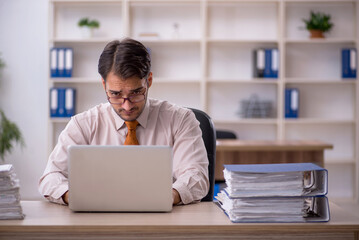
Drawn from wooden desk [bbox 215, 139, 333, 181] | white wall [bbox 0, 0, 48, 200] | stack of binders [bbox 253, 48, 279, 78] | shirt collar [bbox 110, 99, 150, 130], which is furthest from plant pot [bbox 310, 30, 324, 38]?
shirt collar [bbox 110, 99, 150, 130]

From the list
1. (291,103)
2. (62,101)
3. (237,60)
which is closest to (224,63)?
(237,60)

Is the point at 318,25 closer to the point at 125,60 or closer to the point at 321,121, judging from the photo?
the point at 321,121

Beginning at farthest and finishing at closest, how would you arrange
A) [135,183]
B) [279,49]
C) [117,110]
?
1. [279,49]
2. [117,110]
3. [135,183]

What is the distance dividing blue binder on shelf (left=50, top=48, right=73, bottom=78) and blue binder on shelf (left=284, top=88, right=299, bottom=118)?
89.7 inches

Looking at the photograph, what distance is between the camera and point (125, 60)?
1.89 metres

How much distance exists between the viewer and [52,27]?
213 inches

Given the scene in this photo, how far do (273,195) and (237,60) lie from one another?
4.10 metres

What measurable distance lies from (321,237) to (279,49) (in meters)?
4.04

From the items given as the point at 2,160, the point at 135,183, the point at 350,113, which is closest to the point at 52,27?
the point at 2,160

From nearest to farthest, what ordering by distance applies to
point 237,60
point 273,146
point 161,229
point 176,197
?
point 161,229 < point 176,197 < point 273,146 < point 237,60

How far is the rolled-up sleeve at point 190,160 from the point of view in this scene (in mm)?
1793

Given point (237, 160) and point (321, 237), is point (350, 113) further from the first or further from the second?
point (321, 237)

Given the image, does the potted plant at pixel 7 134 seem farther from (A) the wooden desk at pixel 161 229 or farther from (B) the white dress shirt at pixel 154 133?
(A) the wooden desk at pixel 161 229

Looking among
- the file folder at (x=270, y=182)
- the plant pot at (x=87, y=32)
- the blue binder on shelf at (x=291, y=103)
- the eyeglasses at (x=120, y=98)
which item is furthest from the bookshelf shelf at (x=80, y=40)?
the file folder at (x=270, y=182)
